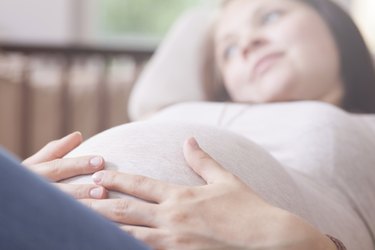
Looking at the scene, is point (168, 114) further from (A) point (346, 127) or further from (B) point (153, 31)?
(B) point (153, 31)

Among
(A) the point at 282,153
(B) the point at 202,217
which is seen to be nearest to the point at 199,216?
(B) the point at 202,217

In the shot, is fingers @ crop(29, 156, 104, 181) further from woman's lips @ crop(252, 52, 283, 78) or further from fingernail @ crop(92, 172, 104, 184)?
woman's lips @ crop(252, 52, 283, 78)

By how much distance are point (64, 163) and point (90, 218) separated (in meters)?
0.24

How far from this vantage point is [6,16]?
3.47 m

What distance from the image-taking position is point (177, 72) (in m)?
1.54

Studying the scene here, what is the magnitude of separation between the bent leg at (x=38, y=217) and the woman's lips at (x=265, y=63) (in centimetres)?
91

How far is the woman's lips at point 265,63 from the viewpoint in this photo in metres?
1.37

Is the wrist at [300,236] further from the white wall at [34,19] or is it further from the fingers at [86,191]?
the white wall at [34,19]

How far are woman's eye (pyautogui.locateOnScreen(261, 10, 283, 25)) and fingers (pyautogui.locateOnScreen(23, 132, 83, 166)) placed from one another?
2.22 feet

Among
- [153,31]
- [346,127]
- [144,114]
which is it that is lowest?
[153,31]

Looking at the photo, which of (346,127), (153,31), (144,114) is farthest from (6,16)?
(346,127)

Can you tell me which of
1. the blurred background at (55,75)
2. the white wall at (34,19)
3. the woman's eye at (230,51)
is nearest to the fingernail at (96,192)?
the woman's eye at (230,51)

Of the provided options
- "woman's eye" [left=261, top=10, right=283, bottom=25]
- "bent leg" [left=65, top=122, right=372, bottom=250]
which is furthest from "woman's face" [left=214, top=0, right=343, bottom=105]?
"bent leg" [left=65, top=122, right=372, bottom=250]

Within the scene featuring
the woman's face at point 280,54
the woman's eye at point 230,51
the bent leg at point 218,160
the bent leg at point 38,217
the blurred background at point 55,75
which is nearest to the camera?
the bent leg at point 38,217
